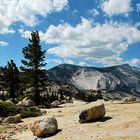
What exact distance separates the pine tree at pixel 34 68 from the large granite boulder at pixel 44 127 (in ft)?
151

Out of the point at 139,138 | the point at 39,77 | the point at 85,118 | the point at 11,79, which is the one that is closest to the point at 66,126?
the point at 85,118

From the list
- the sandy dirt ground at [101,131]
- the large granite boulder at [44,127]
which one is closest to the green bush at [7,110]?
the sandy dirt ground at [101,131]

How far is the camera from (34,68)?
7650 centimetres

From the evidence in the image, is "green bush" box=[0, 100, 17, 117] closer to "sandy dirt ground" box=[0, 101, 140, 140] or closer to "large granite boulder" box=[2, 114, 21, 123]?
"large granite boulder" box=[2, 114, 21, 123]

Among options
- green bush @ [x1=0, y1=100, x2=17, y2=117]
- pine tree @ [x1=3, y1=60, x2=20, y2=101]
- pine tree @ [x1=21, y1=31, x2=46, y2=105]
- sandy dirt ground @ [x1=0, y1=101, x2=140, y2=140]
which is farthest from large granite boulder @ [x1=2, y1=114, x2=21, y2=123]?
pine tree @ [x1=3, y1=60, x2=20, y2=101]

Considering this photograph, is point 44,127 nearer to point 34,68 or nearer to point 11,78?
point 34,68

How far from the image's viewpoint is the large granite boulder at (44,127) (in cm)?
2747

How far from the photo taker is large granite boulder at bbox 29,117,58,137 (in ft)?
90.1

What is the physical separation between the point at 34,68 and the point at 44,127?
49624mm

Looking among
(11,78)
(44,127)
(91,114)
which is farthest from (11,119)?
(11,78)

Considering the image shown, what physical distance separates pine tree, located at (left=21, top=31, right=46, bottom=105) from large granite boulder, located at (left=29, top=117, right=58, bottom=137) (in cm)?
4594

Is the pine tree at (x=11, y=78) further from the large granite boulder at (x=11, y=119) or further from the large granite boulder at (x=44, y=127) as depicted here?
the large granite boulder at (x=44, y=127)

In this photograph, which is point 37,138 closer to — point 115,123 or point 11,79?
point 115,123

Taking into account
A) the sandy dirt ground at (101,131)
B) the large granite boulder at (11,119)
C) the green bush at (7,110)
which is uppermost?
the green bush at (7,110)
